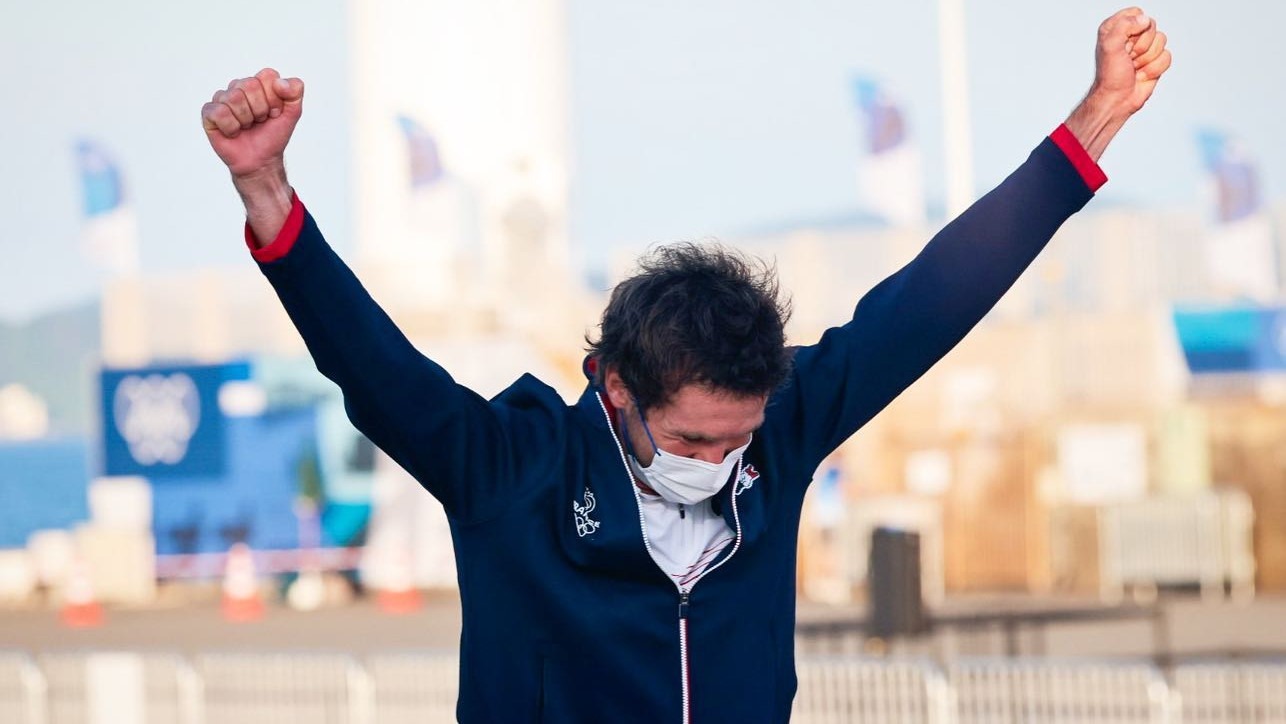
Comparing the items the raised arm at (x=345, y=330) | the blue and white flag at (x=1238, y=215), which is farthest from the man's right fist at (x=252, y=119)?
the blue and white flag at (x=1238, y=215)

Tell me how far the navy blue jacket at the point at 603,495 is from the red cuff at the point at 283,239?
0.04 ft

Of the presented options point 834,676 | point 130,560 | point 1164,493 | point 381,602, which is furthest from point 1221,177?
point 834,676

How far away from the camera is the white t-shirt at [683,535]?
10.6 ft

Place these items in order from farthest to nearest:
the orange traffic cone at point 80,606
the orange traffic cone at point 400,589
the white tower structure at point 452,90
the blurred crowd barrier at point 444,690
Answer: the white tower structure at point 452,90
the orange traffic cone at point 400,589
the orange traffic cone at point 80,606
the blurred crowd barrier at point 444,690

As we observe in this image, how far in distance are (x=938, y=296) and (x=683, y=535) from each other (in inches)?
25.6

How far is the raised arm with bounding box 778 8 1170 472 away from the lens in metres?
3.46

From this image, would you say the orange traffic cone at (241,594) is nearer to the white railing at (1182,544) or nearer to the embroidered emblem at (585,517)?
the white railing at (1182,544)

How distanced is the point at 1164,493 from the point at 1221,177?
191 inches

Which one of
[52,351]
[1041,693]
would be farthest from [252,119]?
[52,351]

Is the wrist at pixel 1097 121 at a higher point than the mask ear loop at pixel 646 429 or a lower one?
higher

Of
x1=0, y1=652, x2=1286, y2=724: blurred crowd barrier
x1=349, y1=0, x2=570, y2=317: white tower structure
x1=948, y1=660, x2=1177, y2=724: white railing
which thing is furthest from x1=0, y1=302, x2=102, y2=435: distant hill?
x1=948, y1=660, x2=1177, y2=724: white railing

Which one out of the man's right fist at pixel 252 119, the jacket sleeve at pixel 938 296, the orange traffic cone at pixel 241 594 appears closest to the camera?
the man's right fist at pixel 252 119

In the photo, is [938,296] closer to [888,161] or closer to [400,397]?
[400,397]

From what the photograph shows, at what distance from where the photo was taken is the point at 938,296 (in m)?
3.46
